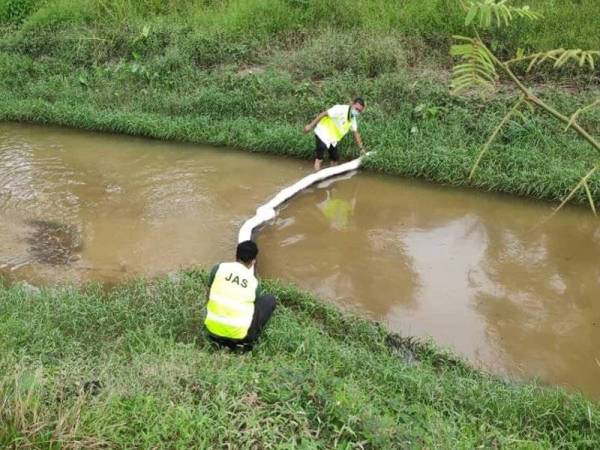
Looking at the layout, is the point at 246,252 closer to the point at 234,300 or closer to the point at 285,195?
the point at 234,300

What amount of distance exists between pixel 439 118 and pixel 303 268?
13.3 feet

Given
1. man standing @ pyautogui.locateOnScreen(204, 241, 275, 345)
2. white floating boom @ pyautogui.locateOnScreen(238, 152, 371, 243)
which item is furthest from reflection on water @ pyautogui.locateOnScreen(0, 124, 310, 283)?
man standing @ pyautogui.locateOnScreen(204, 241, 275, 345)

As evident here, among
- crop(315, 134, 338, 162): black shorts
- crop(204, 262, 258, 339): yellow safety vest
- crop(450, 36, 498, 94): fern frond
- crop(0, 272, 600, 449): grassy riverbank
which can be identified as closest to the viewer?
crop(450, 36, 498, 94): fern frond

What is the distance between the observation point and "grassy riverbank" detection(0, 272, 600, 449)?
11.0ft

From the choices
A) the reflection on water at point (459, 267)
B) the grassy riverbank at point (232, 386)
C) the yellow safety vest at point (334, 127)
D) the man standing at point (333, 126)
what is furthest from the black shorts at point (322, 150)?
the grassy riverbank at point (232, 386)

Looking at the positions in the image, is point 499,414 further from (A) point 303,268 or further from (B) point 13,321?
(B) point 13,321

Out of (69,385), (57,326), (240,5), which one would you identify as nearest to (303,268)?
(57,326)

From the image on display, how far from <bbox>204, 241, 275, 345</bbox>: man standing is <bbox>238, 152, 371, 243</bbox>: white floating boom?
208 cm

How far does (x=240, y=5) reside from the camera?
1259cm

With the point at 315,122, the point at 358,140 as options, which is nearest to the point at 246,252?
the point at 315,122

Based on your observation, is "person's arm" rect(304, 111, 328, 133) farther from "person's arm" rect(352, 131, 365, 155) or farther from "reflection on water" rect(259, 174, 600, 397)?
"reflection on water" rect(259, 174, 600, 397)

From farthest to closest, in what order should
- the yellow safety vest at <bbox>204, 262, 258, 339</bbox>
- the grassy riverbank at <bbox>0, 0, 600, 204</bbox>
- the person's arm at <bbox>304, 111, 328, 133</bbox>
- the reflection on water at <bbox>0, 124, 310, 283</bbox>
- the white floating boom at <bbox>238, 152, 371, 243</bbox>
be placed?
the grassy riverbank at <bbox>0, 0, 600, 204</bbox>
the person's arm at <bbox>304, 111, 328, 133</bbox>
the white floating boom at <bbox>238, 152, 371, 243</bbox>
the reflection on water at <bbox>0, 124, 310, 283</bbox>
the yellow safety vest at <bbox>204, 262, 258, 339</bbox>

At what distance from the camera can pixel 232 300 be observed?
4.73 metres

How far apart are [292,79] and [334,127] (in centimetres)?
269
